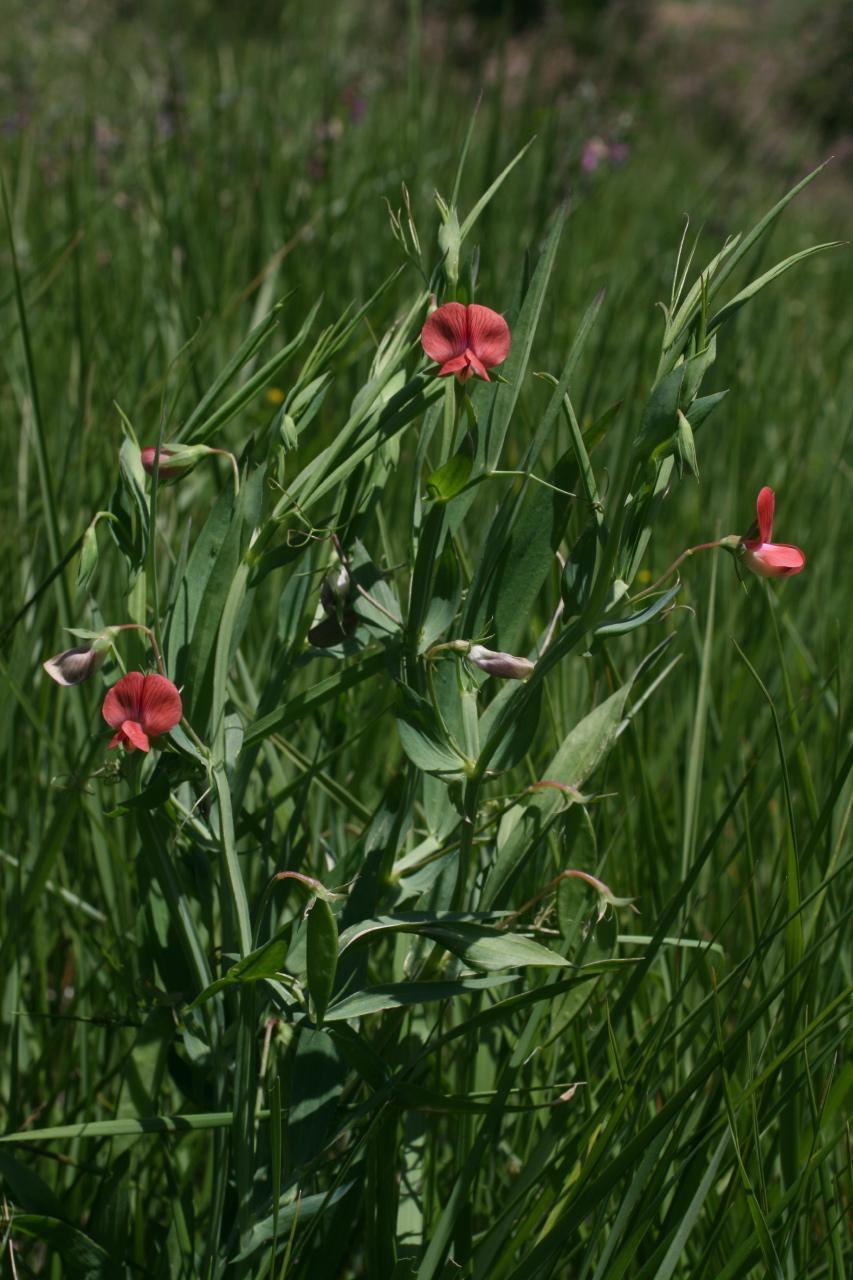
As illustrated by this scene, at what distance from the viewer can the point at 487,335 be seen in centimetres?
59

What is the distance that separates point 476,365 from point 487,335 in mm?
20

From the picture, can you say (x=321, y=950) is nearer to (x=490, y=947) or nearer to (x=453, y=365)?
(x=490, y=947)

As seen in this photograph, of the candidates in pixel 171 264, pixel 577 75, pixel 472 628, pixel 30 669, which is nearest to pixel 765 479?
pixel 171 264

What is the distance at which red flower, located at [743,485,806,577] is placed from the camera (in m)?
0.63

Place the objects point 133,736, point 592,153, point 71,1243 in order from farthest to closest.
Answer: point 592,153 < point 71,1243 < point 133,736

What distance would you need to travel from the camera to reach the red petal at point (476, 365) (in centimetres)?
58

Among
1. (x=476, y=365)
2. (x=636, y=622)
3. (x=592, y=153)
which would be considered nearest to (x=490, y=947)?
(x=636, y=622)

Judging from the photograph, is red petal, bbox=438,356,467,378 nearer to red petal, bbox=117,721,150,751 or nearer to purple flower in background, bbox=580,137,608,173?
red petal, bbox=117,721,150,751

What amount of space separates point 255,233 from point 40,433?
1.39 meters

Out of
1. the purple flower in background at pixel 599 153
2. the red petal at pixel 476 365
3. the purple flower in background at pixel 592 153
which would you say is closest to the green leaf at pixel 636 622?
the red petal at pixel 476 365

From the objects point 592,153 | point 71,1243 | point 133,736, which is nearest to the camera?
point 133,736

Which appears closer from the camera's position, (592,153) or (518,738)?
(518,738)

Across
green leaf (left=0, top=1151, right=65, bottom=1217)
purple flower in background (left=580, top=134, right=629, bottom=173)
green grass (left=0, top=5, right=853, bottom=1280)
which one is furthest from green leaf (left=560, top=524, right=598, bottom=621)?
purple flower in background (left=580, top=134, right=629, bottom=173)

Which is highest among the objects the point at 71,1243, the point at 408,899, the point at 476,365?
the point at 476,365
